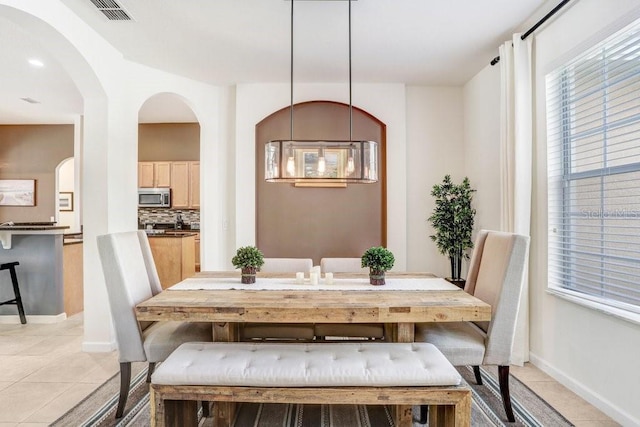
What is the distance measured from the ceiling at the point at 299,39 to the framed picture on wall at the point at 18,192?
275cm

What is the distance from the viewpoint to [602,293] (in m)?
2.36

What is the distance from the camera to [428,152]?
4.47 m

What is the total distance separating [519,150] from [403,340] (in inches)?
74.3

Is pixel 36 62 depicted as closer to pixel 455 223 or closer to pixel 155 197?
pixel 155 197

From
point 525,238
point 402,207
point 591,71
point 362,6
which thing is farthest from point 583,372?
point 362,6

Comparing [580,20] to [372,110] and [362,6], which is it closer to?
[362,6]

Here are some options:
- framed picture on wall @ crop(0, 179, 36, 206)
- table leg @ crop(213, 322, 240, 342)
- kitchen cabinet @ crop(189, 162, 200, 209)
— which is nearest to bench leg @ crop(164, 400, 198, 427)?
table leg @ crop(213, 322, 240, 342)

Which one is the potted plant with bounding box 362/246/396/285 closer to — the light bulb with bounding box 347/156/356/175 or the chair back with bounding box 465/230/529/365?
the light bulb with bounding box 347/156/356/175

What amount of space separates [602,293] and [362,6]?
8.42 feet

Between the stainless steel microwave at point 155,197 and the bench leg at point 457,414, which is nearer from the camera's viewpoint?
the bench leg at point 457,414

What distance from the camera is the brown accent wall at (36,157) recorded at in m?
6.61

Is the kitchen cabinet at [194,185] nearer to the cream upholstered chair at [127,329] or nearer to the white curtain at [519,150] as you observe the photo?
the cream upholstered chair at [127,329]

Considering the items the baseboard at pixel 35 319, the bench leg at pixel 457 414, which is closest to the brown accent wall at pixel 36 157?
the baseboard at pixel 35 319

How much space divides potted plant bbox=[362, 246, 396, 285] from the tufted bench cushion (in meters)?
0.60
